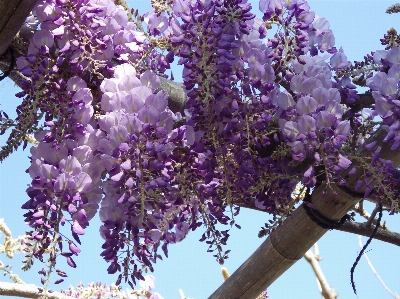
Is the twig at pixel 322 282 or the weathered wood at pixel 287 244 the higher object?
the twig at pixel 322 282

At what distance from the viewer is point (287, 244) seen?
1.37 m

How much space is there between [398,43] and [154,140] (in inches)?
24.2

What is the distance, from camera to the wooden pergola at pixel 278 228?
1044 millimetres

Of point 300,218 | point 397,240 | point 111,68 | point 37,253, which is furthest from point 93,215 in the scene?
point 397,240

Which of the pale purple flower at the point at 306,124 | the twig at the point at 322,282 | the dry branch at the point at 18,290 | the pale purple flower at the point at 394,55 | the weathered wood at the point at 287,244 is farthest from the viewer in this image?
the twig at the point at 322,282

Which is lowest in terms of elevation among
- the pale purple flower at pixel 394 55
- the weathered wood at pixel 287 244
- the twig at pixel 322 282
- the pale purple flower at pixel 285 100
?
the weathered wood at pixel 287 244

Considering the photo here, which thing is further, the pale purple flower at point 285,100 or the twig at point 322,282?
the twig at point 322,282

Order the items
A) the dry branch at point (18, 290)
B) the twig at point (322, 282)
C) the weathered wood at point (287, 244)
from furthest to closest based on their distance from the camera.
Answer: the twig at point (322, 282), the dry branch at point (18, 290), the weathered wood at point (287, 244)

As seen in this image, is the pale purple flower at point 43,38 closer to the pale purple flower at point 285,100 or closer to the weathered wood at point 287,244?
the pale purple flower at point 285,100

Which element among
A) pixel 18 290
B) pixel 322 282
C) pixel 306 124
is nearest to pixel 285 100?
pixel 306 124

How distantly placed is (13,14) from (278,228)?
2.71ft

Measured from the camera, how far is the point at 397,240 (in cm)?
155

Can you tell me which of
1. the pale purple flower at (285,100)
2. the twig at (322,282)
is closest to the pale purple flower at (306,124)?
the pale purple flower at (285,100)

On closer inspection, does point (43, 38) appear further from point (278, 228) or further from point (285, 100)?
point (278, 228)
